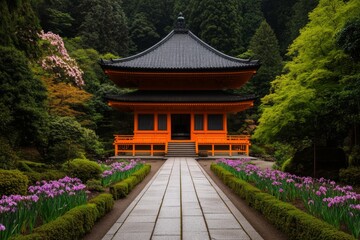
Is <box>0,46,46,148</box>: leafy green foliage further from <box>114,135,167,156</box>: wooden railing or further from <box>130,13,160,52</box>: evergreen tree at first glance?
<box>130,13,160,52</box>: evergreen tree

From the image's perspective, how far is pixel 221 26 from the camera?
146 ft

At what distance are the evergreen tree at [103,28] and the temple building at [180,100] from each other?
1545 centimetres

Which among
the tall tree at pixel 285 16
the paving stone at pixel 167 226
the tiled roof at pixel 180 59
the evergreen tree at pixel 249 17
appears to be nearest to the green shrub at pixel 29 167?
the paving stone at pixel 167 226

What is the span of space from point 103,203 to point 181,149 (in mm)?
16783

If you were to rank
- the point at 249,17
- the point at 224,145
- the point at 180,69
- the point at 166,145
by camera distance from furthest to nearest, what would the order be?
the point at 249,17 < the point at 180,69 < the point at 224,145 < the point at 166,145

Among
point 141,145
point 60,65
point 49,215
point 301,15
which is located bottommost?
point 49,215

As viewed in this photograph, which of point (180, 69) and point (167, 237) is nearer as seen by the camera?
point (167, 237)

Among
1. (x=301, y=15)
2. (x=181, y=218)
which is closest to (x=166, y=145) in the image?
(x=181, y=218)

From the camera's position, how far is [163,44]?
98.1ft

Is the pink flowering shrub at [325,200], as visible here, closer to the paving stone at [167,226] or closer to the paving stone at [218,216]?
Result: the paving stone at [218,216]

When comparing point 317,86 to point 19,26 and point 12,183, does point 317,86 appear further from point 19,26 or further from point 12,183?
point 19,26

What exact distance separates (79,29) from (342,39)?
4143 cm

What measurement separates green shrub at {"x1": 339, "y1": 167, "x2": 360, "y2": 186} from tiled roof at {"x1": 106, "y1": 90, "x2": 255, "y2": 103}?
43.0 feet

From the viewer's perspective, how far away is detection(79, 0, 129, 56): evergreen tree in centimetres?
4081
